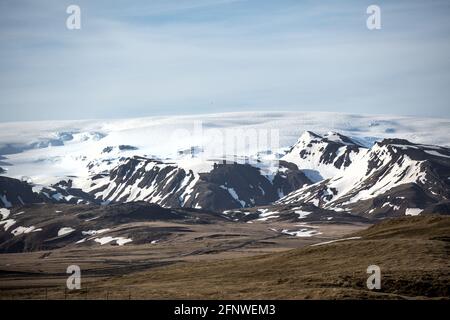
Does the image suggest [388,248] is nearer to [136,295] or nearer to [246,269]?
[246,269]

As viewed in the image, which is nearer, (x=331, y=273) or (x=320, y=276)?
(x=320, y=276)

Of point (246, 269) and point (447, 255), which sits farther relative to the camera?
point (246, 269)

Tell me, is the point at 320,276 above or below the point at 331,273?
above

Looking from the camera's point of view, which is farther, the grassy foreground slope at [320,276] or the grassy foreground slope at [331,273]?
the grassy foreground slope at [331,273]

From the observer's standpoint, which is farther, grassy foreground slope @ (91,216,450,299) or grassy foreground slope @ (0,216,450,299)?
grassy foreground slope @ (91,216,450,299)
